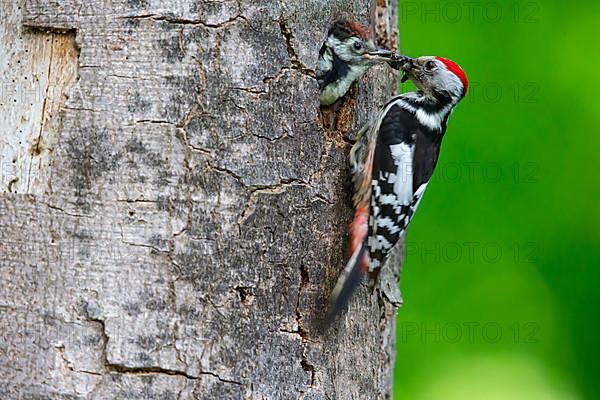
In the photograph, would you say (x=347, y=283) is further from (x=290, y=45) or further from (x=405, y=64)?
(x=405, y=64)

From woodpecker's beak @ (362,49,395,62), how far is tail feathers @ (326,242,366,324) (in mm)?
720

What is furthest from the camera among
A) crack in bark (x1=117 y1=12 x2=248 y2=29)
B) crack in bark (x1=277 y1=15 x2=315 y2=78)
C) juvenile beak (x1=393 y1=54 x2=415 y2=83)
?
juvenile beak (x1=393 y1=54 x2=415 y2=83)

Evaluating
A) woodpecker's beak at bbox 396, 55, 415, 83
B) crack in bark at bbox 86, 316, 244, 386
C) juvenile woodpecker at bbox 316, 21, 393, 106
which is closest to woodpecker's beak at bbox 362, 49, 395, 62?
juvenile woodpecker at bbox 316, 21, 393, 106

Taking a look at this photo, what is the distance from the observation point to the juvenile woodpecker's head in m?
3.82

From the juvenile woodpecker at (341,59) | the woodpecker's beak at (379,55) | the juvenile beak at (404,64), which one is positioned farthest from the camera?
the juvenile beak at (404,64)

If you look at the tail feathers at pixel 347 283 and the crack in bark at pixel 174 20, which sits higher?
the crack in bark at pixel 174 20

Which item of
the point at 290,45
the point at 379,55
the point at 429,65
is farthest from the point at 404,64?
the point at 290,45

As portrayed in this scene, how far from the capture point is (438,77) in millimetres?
3869

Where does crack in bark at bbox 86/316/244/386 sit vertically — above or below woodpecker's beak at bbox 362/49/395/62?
below

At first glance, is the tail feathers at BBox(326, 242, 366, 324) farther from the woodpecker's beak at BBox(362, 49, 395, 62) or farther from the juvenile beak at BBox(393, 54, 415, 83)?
the juvenile beak at BBox(393, 54, 415, 83)

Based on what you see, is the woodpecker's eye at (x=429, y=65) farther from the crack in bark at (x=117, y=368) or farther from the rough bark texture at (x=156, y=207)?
the crack in bark at (x=117, y=368)

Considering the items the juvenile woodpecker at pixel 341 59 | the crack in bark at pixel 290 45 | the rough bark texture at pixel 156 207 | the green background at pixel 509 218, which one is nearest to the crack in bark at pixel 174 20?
the rough bark texture at pixel 156 207

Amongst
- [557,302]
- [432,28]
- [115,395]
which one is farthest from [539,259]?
[115,395]

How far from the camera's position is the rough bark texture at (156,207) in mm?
2619
